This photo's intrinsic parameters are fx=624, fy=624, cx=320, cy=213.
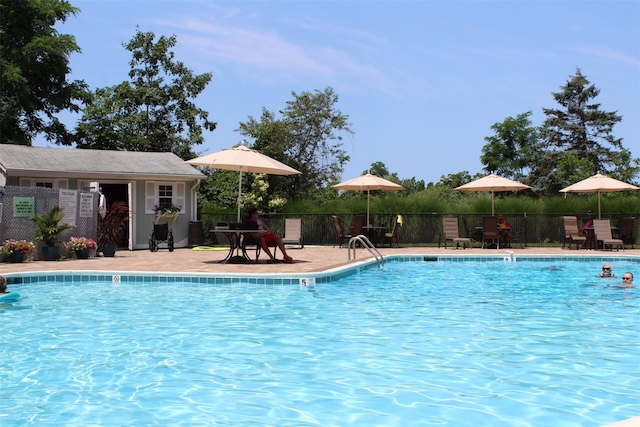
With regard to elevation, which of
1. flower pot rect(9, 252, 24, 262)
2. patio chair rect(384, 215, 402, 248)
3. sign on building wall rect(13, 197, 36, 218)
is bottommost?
flower pot rect(9, 252, 24, 262)

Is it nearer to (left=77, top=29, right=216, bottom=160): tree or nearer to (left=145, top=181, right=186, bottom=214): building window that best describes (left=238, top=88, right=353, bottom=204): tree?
(left=77, top=29, right=216, bottom=160): tree

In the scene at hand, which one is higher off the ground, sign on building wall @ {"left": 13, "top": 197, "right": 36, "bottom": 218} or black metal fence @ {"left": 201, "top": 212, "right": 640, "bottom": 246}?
sign on building wall @ {"left": 13, "top": 197, "right": 36, "bottom": 218}

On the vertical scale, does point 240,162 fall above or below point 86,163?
below

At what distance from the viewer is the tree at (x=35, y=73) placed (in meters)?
28.6

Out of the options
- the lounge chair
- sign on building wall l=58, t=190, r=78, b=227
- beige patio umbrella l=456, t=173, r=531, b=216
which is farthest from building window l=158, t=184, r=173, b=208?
the lounge chair

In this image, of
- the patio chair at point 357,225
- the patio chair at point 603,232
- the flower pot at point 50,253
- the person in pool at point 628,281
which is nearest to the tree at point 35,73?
the flower pot at point 50,253

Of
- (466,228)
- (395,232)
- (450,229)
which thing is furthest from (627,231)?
(395,232)

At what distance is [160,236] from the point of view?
17875mm

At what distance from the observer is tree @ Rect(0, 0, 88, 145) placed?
28.6 meters

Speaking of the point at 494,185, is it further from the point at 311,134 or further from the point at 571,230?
the point at 311,134

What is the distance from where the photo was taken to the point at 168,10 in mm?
17609

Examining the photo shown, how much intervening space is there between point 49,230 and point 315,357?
9874 millimetres

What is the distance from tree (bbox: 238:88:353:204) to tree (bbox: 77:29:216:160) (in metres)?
3.19

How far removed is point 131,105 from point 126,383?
27.7 meters
